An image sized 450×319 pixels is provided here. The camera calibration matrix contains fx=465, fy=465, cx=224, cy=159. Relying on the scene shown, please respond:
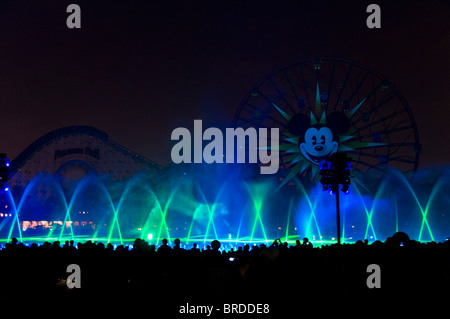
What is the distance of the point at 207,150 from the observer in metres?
42.4

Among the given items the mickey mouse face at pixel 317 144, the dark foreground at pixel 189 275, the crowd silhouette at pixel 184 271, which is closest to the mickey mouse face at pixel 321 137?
the mickey mouse face at pixel 317 144

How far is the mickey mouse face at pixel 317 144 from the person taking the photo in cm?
3760

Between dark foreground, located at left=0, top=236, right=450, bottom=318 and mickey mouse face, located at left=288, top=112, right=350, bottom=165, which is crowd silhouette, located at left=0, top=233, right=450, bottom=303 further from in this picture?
mickey mouse face, located at left=288, top=112, right=350, bottom=165

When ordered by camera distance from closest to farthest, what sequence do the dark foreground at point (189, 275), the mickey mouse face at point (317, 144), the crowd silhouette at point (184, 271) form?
the dark foreground at point (189, 275), the crowd silhouette at point (184, 271), the mickey mouse face at point (317, 144)

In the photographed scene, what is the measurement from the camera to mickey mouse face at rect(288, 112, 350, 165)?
37.7 meters

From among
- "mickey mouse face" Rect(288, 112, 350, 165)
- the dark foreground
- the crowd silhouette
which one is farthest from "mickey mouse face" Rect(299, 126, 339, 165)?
the crowd silhouette

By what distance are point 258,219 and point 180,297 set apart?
34.9 metres

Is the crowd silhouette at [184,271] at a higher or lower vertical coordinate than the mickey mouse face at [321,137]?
lower

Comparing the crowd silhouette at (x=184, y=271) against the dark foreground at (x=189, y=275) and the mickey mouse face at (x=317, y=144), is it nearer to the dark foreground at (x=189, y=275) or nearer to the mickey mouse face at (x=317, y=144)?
the dark foreground at (x=189, y=275)

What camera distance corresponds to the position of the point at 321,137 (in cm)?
3800

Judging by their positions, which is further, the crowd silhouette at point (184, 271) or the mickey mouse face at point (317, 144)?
the mickey mouse face at point (317, 144)

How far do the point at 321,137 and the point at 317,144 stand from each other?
766mm

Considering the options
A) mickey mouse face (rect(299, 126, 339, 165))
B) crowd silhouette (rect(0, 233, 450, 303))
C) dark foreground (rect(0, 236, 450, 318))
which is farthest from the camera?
mickey mouse face (rect(299, 126, 339, 165))
